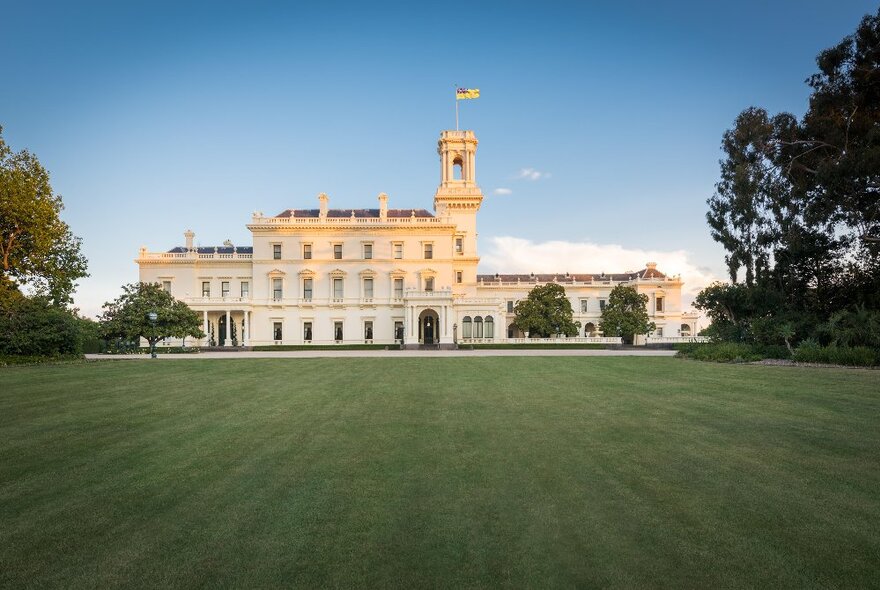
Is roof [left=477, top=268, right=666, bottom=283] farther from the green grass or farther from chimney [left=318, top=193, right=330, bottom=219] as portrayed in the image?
the green grass

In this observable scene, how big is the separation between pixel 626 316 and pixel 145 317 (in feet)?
154

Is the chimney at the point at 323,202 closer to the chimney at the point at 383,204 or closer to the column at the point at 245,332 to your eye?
the chimney at the point at 383,204

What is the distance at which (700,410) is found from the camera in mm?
11195

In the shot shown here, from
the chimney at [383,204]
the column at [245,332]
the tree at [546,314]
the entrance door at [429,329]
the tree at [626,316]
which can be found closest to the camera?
the column at [245,332]

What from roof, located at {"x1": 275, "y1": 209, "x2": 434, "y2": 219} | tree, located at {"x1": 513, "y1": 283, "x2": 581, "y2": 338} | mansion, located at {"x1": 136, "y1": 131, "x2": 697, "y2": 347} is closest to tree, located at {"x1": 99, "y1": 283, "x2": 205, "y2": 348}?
mansion, located at {"x1": 136, "y1": 131, "x2": 697, "y2": 347}

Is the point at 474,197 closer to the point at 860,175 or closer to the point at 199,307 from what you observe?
the point at 199,307

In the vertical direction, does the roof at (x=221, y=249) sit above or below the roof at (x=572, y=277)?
above

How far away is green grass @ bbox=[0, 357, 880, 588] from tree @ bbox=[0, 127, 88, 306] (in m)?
20.1

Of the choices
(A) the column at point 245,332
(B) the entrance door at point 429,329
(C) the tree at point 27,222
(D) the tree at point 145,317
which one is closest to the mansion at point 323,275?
(B) the entrance door at point 429,329

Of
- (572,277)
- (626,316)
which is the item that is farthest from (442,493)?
(572,277)

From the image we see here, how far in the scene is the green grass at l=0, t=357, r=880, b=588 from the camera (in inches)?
162

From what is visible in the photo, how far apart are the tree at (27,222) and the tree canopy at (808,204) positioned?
130 ft

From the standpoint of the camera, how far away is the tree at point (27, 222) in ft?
88.1

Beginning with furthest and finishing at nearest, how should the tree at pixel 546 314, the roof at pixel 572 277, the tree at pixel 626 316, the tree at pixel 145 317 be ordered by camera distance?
1. the roof at pixel 572 277
2. the tree at pixel 626 316
3. the tree at pixel 546 314
4. the tree at pixel 145 317
